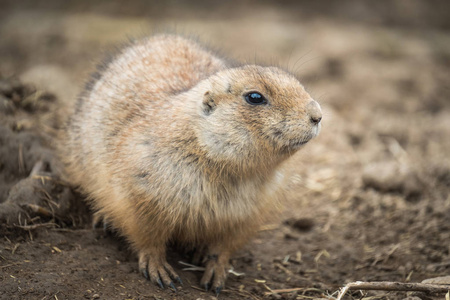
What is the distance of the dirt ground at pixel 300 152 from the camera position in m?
4.72

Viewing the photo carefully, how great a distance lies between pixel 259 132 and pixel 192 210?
932mm

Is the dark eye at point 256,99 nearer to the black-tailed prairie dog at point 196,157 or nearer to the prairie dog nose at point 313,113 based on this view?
the black-tailed prairie dog at point 196,157

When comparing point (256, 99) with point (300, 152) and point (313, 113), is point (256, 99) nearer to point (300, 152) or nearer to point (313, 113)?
point (313, 113)

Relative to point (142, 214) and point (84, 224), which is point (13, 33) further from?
point (142, 214)

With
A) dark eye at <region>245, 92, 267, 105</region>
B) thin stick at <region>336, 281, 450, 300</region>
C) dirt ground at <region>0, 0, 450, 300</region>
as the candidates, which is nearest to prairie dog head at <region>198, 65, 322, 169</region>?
dark eye at <region>245, 92, 267, 105</region>

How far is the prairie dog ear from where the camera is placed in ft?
14.6

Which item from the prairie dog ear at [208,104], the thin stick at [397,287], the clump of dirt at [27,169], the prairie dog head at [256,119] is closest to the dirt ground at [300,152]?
the clump of dirt at [27,169]

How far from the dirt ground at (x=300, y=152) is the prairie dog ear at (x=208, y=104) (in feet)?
3.73

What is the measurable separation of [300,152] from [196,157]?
1.36 meters

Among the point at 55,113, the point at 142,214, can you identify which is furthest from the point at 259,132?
the point at 55,113

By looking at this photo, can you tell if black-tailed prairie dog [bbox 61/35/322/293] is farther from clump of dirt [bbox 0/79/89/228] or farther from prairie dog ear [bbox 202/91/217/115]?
clump of dirt [bbox 0/79/89/228]

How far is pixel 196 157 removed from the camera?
4406mm

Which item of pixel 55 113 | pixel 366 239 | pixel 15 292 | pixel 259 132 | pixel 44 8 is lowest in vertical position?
pixel 15 292

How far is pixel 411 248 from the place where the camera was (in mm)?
5562
